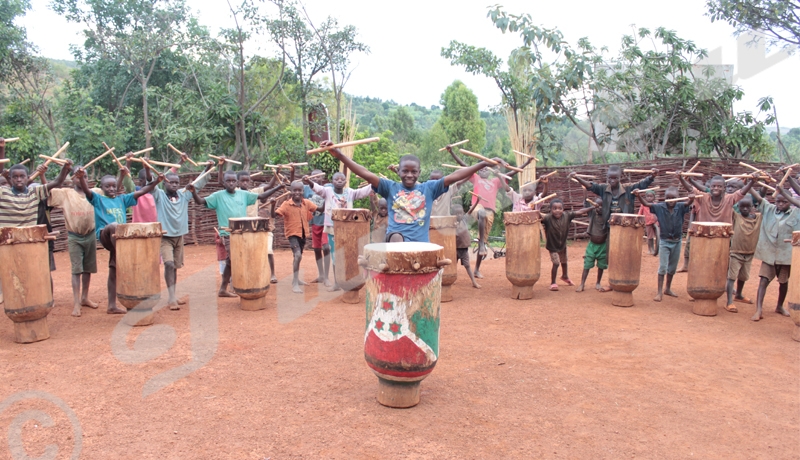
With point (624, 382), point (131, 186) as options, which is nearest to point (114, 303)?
point (131, 186)

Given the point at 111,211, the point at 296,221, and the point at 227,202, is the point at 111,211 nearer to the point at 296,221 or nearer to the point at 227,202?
the point at 227,202

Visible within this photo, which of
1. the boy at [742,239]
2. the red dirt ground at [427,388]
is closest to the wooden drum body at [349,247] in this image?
the red dirt ground at [427,388]

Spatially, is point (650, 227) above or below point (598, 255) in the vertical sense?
above

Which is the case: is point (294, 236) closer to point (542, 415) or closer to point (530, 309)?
point (530, 309)

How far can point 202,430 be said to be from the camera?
120 inches

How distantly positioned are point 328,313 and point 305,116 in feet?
26.9

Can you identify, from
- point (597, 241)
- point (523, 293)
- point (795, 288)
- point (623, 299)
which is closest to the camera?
point (795, 288)

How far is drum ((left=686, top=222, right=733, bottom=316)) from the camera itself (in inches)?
224

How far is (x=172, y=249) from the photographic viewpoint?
6.07 m

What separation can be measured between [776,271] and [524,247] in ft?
8.35

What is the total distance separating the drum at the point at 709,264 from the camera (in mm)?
5695

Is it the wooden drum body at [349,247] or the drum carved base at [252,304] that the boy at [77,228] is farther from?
the wooden drum body at [349,247]

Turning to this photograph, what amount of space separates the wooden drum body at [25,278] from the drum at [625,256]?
5481mm

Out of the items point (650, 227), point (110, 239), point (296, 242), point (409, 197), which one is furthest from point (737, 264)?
point (110, 239)
